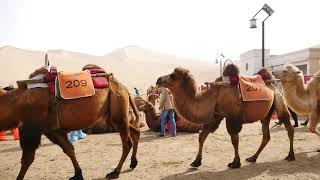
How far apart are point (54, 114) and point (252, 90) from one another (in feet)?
12.2

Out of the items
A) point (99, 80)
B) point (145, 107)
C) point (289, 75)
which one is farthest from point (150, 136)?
point (99, 80)

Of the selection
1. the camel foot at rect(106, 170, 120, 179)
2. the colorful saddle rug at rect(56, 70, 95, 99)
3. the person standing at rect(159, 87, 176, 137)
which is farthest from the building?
the colorful saddle rug at rect(56, 70, 95, 99)

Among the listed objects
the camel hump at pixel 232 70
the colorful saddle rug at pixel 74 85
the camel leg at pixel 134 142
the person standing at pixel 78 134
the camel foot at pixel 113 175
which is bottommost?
the person standing at pixel 78 134

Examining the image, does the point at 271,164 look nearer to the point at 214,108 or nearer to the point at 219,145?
the point at 214,108

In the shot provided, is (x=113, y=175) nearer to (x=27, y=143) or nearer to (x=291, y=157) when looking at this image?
(x=27, y=143)

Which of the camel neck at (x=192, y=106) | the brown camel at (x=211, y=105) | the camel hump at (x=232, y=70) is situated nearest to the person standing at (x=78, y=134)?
the brown camel at (x=211, y=105)

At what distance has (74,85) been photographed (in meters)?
6.14

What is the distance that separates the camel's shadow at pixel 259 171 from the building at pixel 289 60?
20.2 metres

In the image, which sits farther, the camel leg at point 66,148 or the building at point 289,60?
the building at point 289,60

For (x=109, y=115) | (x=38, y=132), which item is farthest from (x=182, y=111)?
(x=38, y=132)

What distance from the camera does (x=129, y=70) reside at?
328 feet

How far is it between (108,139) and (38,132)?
591 cm

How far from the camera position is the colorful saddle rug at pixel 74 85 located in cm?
603

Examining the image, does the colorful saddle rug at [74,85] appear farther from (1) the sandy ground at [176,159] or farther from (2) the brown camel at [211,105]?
(1) the sandy ground at [176,159]
